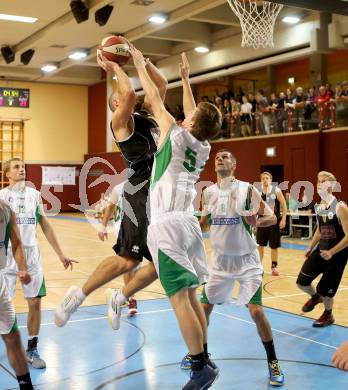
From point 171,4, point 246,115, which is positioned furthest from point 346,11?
point 246,115

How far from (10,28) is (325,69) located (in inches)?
434

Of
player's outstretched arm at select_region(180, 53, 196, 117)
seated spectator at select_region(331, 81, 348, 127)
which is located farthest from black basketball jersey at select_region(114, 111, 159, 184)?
seated spectator at select_region(331, 81, 348, 127)

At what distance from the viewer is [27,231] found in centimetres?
584

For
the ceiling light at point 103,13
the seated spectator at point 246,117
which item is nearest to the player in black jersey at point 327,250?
the ceiling light at point 103,13

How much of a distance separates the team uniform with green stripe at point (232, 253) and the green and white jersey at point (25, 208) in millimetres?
1801

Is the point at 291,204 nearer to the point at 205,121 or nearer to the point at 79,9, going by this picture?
the point at 79,9

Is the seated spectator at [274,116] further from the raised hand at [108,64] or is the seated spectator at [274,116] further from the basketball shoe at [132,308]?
the raised hand at [108,64]

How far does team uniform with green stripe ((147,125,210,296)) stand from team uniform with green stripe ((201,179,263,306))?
→ 119 centimetres

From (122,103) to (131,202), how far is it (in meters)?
0.81

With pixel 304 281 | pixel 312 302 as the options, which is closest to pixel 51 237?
pixel 304 281

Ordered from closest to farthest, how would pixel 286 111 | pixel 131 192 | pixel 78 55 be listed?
pixel 131 192, pixel 286 111, pixel 78 55

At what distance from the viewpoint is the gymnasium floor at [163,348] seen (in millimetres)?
4953

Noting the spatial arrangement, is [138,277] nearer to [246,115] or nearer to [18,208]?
[18,208]

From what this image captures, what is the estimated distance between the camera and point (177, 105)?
25.2 m
